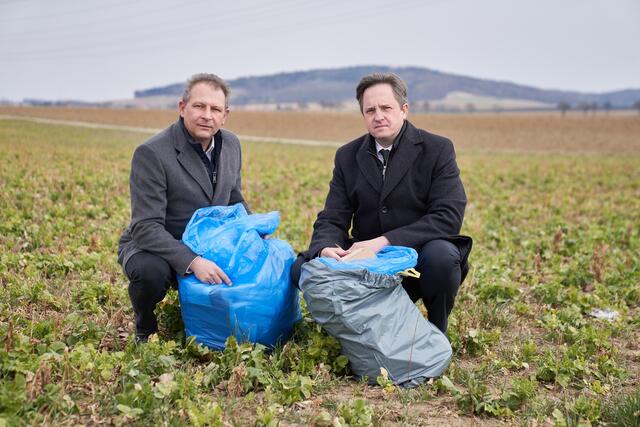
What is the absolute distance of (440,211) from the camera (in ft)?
11.9

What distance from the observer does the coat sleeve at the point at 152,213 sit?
340 centimetres

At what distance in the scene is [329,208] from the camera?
3.88m

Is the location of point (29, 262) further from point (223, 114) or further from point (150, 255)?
point (223, 114)

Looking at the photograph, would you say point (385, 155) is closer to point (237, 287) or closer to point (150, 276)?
point (237, 287)

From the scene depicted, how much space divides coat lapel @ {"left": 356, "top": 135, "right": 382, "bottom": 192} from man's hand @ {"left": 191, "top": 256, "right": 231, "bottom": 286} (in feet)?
3.46

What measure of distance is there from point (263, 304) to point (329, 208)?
809 mm

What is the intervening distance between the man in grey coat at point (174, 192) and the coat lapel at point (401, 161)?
100 cm

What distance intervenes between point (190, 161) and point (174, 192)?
207mm

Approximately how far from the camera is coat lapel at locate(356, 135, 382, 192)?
372 centimetres

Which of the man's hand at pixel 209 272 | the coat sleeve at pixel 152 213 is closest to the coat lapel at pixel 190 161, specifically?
the coat sleeve at pixel 152 213

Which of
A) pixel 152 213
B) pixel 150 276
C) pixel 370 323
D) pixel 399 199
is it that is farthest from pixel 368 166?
pixel 150 276

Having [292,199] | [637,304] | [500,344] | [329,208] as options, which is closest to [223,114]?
[329,208]

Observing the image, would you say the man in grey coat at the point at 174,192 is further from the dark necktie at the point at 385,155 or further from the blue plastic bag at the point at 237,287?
Answer: the dark necktie at the point at 385,155

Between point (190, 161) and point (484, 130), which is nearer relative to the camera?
point (190, 161)
